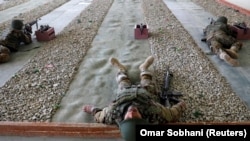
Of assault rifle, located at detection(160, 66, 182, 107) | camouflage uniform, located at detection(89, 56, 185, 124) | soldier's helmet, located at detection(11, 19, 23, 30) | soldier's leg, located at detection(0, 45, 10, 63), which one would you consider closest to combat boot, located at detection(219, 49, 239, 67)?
assault rifle, located at detection(160, 66, 182, 107)

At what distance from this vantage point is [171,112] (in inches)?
88.7

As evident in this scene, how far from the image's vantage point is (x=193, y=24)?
216 inches

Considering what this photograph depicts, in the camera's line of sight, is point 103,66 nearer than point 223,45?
Yes

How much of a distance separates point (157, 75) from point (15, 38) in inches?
90.7

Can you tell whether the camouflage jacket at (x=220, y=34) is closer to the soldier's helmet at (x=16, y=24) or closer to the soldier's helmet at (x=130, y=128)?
the soldier's helmet at (x=130, y=128)

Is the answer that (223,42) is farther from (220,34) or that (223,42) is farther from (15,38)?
(15,38)

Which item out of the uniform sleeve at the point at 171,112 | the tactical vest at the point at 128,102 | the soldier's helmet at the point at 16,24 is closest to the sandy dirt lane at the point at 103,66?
the tactical vest at the point at 128,102

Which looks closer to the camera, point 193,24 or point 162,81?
point 162,81

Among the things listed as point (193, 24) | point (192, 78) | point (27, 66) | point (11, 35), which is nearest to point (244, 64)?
point (192, 78)

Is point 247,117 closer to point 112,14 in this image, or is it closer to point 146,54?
point 146,54

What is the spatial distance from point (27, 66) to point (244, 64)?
2779mm

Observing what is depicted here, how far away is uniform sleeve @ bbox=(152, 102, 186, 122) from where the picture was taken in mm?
2107

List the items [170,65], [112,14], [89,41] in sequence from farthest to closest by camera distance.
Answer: [112,14] < [89,41] < [170,65]

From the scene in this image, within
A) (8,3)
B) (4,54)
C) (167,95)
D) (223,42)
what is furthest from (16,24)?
(8,3)
